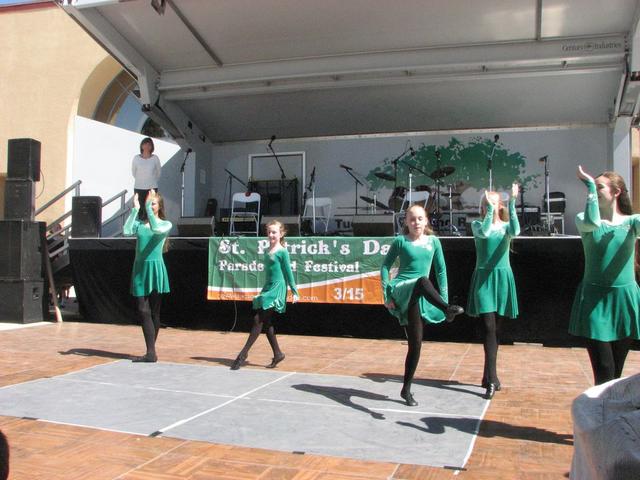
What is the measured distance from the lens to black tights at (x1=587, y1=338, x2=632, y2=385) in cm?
347

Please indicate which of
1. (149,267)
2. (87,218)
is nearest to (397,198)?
(87,218)

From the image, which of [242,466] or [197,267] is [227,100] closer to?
[197,267]

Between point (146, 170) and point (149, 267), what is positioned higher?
point (146, 170)

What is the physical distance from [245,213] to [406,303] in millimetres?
8317

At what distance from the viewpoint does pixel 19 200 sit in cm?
997

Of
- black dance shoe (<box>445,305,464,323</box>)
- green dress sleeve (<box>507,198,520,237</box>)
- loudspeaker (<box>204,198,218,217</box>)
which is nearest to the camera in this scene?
black dance shoe (<box>445,305,464,323</box>)

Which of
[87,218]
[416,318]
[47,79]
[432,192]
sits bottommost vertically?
[416,318]

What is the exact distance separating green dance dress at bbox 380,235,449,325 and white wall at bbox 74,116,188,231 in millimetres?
8506

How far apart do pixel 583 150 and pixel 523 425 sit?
944cm

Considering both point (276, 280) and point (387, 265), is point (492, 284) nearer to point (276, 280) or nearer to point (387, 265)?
point (387, 265)

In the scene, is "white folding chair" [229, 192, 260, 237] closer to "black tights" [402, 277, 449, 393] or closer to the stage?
the stage

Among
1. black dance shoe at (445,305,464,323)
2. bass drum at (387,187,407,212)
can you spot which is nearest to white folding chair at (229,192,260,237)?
bass drum at (387,187,407,212)

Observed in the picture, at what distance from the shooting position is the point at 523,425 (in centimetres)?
403

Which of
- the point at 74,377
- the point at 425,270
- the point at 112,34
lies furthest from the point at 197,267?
the point at 425,270
